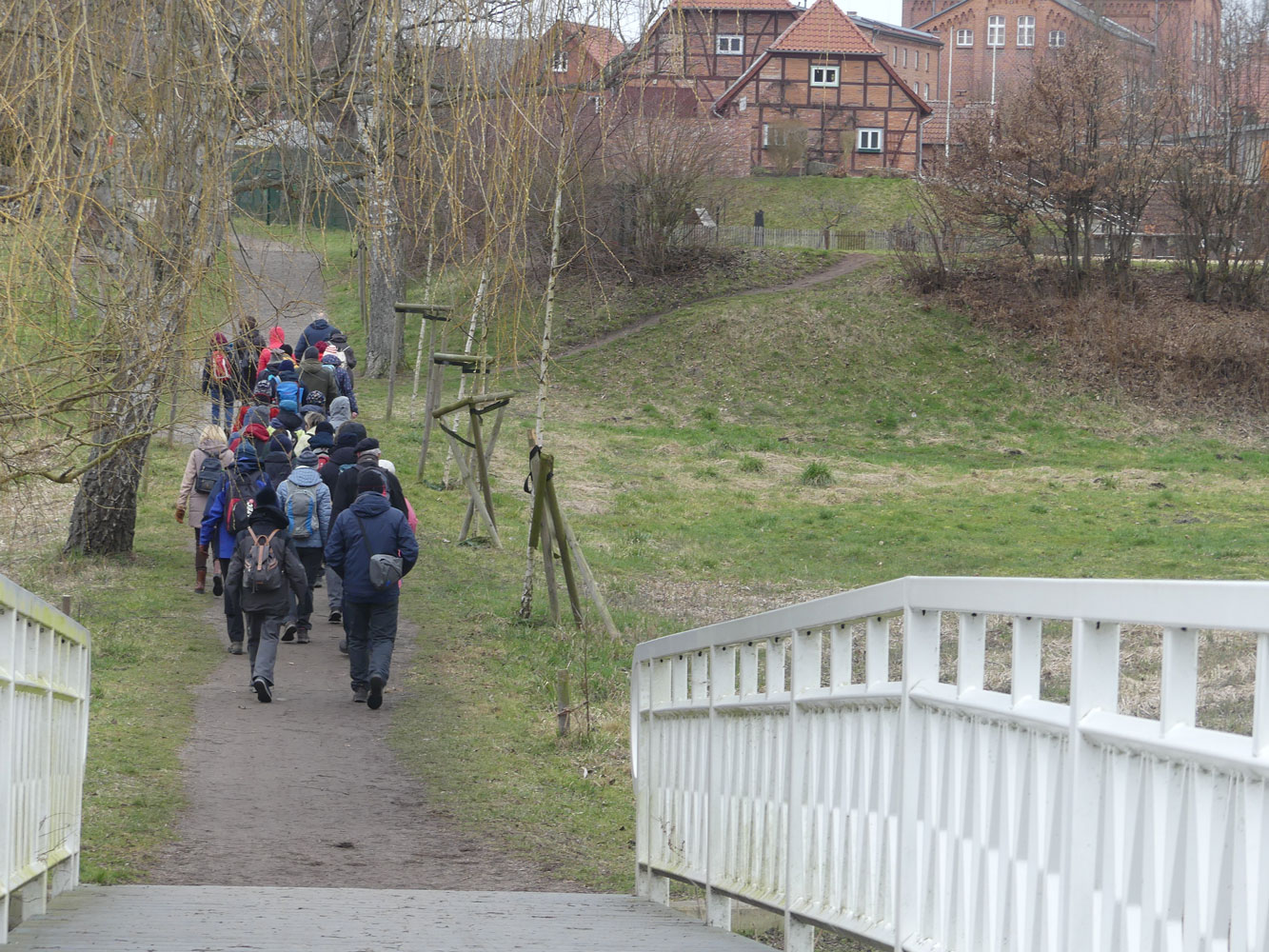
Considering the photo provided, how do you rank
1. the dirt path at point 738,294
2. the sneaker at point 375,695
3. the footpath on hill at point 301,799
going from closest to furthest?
the footpath on hill at point 301,799 → the sneaker at point 375,695 → the dirt path at point 738,294

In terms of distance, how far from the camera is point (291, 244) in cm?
784

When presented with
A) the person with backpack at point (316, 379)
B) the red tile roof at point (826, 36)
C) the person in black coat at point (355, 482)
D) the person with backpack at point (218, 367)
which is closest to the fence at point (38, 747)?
the person with backpack at point (218, 367)

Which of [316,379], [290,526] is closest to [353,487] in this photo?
[290,526]

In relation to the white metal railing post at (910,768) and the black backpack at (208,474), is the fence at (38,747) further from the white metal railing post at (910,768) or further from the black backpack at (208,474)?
the black backpack at (208,474)

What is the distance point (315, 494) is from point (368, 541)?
2009mm

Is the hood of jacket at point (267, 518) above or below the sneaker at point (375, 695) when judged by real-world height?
above

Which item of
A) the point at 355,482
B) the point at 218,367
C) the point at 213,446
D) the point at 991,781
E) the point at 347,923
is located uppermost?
the point at 218,367

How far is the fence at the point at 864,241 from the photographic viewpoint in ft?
127

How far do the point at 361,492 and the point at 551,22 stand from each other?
499 cm

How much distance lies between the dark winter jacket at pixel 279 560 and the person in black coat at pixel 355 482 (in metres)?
0.77

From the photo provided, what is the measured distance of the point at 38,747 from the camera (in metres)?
5.05

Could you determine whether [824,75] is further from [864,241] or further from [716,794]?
[716,794]

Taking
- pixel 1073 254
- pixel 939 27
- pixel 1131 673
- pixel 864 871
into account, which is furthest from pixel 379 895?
pixel 939 27

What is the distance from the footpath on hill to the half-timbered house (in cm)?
5696
